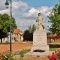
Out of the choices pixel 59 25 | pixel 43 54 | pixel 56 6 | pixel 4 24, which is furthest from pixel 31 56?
pixel 4 24

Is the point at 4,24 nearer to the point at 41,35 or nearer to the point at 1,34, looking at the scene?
the point at 1,34

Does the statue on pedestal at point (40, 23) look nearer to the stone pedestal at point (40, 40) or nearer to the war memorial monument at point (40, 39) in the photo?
the war memorial monument at point (40, 39)

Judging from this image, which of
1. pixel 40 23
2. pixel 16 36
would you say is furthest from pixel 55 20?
pixel 16 36

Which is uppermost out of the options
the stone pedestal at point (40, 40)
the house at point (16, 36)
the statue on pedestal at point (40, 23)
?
the statue on pedestal at point (40, 23)

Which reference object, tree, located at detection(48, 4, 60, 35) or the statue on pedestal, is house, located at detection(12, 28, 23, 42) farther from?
the statue on pedestal

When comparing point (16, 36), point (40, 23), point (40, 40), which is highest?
point (40, 23)

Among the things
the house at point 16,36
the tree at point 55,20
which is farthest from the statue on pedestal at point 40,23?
the house at point 16,36

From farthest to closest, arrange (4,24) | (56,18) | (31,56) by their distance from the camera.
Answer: (4,24)
(56,18)
(31,56)

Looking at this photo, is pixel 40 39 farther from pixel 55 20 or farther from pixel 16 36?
pixel 16 36

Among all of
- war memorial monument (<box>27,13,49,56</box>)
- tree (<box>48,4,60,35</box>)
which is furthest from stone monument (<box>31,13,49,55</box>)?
tree (<box>48,4,60,35</box>)

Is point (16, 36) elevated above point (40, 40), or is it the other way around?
point (40, 40)

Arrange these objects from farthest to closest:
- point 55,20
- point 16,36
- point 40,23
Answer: point 16,36
point 55,20
point 40,23

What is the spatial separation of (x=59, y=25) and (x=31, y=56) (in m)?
29.9

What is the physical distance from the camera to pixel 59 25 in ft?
174
